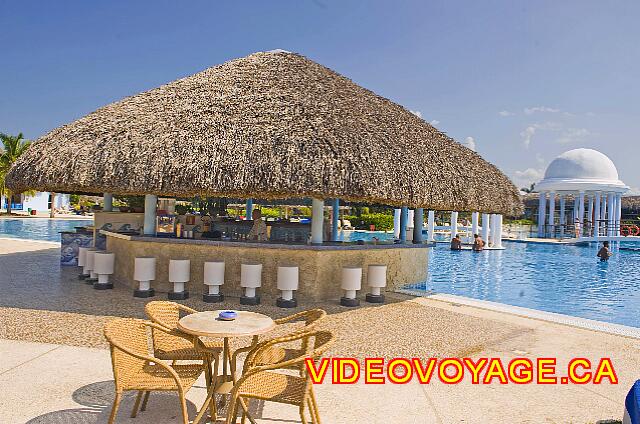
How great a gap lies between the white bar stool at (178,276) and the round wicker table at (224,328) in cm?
422

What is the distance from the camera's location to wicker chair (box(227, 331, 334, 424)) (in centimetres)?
321

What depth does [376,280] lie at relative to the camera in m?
8.62

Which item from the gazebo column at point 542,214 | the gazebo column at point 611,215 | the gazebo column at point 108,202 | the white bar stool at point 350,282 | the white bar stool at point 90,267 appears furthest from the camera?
the gazebo column at point 611,215

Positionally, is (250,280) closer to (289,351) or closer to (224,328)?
(289,351)

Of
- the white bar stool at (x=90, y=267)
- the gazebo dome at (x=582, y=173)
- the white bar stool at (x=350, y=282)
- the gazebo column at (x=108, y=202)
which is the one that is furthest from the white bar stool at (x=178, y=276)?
the gazebo dome at (x=582, y=173)

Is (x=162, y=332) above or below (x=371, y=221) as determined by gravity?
below

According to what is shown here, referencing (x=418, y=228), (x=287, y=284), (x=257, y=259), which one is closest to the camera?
(x=287, y=284)

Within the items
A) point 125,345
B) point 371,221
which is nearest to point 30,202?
point 371,221

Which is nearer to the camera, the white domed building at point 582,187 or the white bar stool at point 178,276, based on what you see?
the white bar stool at point 178,276

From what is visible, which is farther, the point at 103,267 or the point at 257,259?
the point at 103,267

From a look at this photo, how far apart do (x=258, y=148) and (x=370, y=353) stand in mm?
3804

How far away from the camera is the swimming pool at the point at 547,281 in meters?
11.4

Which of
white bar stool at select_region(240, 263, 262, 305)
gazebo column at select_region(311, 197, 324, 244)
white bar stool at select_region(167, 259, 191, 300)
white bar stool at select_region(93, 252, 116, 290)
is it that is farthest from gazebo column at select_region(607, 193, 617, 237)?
white bar stool at select_region(93, 252, 116, 290)

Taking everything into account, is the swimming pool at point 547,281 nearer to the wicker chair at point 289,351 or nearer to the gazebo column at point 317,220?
the gazebo column at point 317,220
